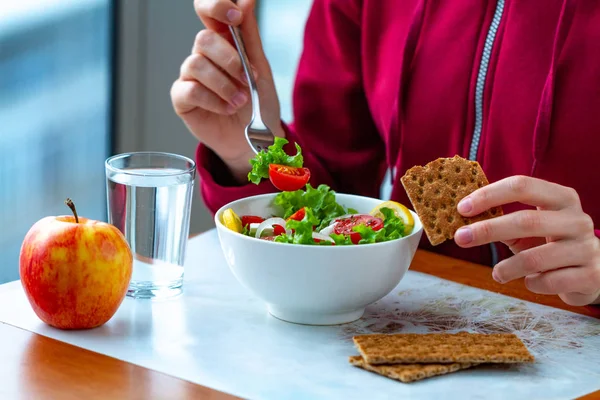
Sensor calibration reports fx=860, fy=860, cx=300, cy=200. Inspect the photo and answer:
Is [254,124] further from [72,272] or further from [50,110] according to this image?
[50,110]

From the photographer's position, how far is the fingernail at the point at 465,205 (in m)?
1.19

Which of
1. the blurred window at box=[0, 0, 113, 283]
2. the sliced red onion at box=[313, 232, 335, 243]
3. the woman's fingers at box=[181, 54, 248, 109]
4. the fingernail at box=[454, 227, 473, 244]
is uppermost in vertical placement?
the woman's fingers at box=[181, 54, 248, 109]

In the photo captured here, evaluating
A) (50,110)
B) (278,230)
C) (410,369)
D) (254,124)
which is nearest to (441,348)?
(410,369)

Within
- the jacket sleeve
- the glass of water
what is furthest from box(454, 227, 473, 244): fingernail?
the jacket sleeve

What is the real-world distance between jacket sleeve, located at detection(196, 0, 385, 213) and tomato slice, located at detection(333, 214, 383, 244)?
0.54 m

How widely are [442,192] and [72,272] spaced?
0.52 meters

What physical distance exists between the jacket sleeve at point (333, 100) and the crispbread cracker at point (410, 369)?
0.80 metres

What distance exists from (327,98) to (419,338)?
2.79ft

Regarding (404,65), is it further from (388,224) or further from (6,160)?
(6,160)

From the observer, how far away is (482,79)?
1657 mm

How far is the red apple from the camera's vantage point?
3.73 ft

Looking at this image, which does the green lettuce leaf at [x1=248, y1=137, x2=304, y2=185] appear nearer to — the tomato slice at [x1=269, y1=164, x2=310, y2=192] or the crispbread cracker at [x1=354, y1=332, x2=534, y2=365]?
the tomato slice at [x1=269, y1=164, x2=310, y2=192]

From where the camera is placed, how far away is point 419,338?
45.3 inches

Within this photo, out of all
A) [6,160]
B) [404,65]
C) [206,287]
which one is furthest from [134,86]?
[206,287]
